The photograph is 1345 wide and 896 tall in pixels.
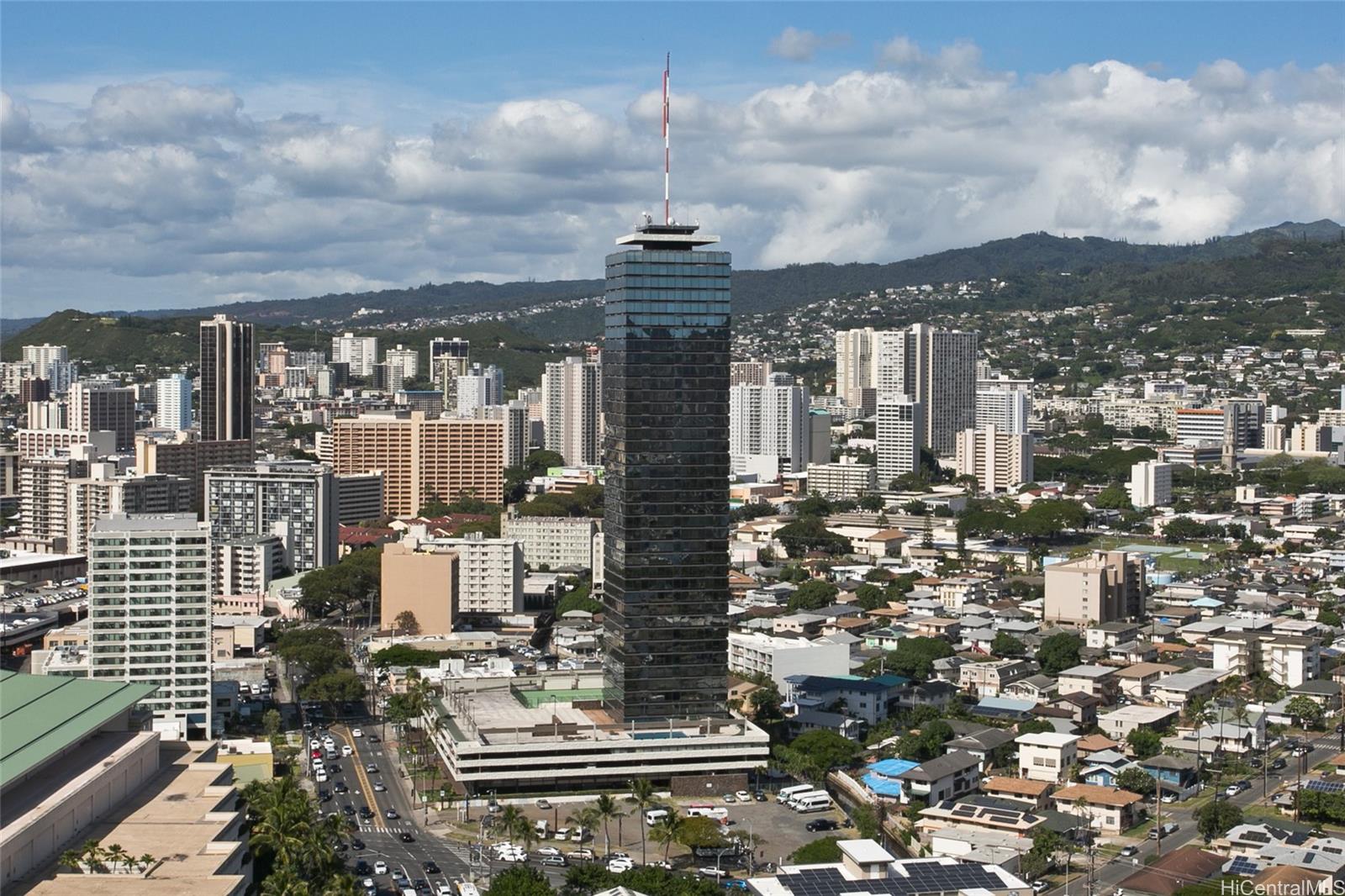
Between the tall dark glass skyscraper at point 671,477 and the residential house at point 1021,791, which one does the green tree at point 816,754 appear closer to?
the tall dark glass skyscraper at point 671,477

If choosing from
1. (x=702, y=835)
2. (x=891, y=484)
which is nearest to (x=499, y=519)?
(x=891, y=484)

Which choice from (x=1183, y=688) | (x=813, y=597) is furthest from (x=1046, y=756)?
(x=813, y=597)

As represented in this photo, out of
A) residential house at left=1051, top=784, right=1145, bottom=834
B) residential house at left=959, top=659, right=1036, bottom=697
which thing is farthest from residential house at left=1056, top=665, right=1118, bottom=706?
residential house at left=1051, top=784, right=1145, bottom=834

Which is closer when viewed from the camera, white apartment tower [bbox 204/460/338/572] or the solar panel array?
the solar panel array

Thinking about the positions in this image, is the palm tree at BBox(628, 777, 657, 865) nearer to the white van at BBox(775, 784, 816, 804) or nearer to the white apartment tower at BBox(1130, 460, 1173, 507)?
the white van at BBox(775, 784, 816, 804)

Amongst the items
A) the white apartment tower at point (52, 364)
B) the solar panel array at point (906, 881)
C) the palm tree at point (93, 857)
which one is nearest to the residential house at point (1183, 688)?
the solar panel array at point (906, 881)

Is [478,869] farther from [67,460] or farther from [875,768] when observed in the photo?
[67,460]

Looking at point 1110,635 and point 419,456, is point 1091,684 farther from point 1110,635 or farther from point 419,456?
point 419,456
